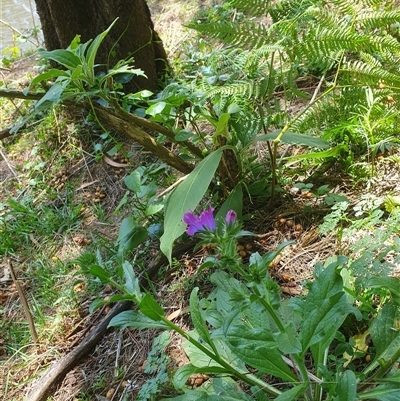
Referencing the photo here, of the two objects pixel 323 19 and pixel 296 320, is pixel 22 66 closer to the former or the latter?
pixel 323 19

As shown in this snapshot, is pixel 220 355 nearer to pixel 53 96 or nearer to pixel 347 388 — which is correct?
pixel 347 388

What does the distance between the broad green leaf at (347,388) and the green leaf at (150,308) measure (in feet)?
1.40

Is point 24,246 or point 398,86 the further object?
point 24,246

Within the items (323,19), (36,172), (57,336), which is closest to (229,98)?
(323,19)

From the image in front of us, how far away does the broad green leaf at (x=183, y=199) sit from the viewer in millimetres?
1429

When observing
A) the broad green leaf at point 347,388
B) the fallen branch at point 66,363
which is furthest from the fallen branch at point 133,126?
the broad green leaf at point 347,388

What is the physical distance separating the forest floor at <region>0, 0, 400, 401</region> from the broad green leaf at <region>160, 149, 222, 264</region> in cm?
33

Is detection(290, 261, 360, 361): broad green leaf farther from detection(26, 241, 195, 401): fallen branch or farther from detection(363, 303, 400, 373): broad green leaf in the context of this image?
detection(26, 241, 195, 401): fallen branch

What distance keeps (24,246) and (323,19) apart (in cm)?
177

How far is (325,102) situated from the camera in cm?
174

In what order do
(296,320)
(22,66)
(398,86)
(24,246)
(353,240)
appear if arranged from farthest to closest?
(22,66) → (24,246) → (398,86) → (353,240) → (296,320)

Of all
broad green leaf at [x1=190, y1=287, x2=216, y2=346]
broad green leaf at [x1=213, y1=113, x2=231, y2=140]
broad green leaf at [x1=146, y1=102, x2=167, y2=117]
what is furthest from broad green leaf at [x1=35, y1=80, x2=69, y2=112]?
broad green leaf at [x1=190, y1=287, x2=216, y2=346]

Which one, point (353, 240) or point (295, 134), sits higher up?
point (295, 134)

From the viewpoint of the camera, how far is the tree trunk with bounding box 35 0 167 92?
2637 mm
